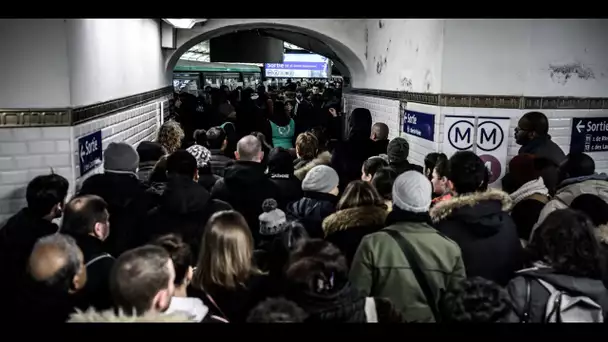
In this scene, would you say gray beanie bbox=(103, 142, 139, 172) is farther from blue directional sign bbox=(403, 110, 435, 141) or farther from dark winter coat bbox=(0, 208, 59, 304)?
blue directional sign bbox=(403, 110, 435, 141)

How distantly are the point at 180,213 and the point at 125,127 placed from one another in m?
3.53

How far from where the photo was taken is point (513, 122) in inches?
226

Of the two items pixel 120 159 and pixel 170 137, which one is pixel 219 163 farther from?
pixel 120 159

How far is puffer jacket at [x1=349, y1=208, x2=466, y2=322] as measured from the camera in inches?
111

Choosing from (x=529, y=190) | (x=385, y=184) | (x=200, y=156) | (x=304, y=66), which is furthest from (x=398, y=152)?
(x=304, y=66)

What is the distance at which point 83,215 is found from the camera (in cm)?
281

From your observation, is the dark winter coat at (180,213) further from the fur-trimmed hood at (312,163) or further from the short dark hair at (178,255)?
the fur-trimmed hood at (312,163)

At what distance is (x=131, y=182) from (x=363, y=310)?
1.95m

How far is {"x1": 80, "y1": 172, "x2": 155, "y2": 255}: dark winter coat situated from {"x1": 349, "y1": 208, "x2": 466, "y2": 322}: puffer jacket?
1400 mm

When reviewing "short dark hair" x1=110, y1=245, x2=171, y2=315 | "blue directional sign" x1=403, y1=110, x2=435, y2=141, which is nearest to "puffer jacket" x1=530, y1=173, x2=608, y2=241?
"blue directional sign" x1=403, y1=110, x2=435, y2=141

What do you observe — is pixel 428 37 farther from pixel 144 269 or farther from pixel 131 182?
pixel 144 269

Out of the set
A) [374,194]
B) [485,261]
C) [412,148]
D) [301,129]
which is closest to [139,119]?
[301,129]

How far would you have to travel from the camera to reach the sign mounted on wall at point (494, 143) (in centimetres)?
571
